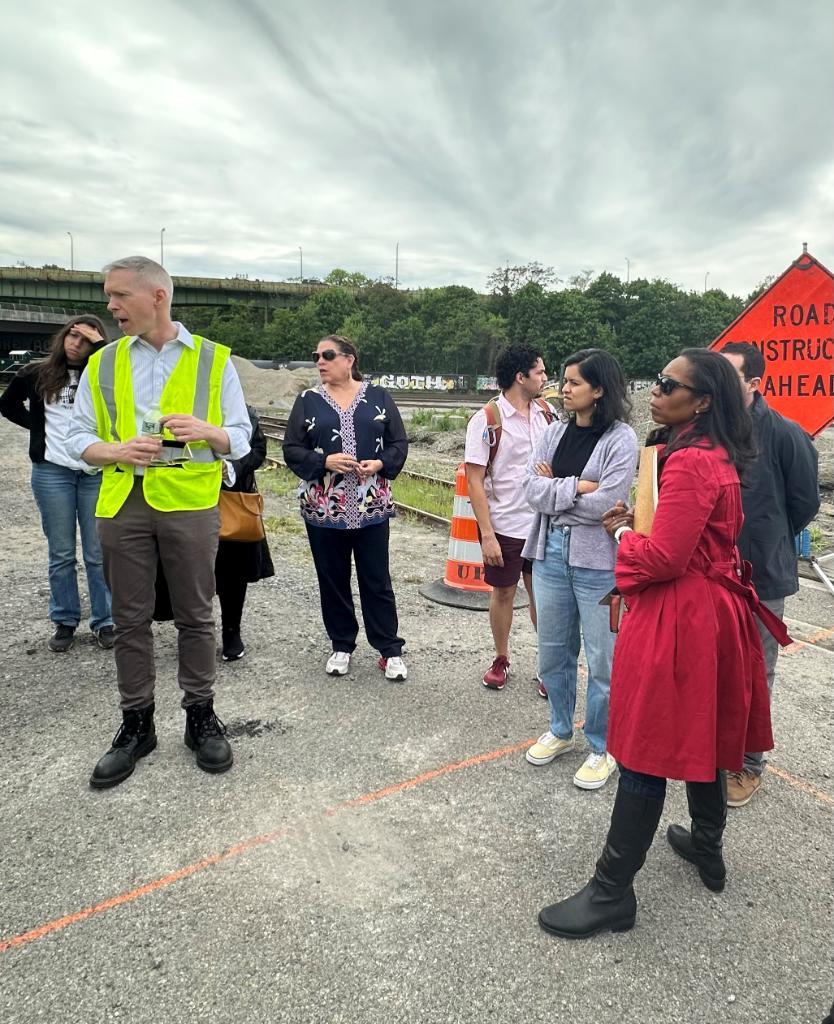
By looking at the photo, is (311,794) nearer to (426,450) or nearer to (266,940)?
(266,940)

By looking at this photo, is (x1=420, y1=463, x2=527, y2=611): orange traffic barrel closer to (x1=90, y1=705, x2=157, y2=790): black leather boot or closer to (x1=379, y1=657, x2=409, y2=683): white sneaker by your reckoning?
(x1=379, y1=657, x2=409, y2=683): white sneaker

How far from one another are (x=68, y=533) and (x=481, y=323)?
62.7 metres

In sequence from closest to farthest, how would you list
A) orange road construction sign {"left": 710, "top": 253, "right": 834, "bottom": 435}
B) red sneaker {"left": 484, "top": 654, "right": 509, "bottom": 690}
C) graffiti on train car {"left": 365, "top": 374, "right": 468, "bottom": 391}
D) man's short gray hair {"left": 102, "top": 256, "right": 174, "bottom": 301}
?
man's short gray hair {"left": 102, "top": 256, "right": 174, "bottom": 301} < red sneaker {"left": 484, "top": 654, "right": 509, "bottom": 690} < orange road construction sign {"left": 710, "top": 253, "right": 834, "bottom": 435} < graffiti on train car {"left": 365, "top": 374, "right": 468, "bottom": 391}

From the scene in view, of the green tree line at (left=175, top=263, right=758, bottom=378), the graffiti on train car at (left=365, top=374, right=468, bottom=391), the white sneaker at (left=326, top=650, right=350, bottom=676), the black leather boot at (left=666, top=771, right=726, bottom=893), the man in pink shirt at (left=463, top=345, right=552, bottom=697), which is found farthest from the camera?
the green tree line at (left=175, top=263, right=758, bottom=378)

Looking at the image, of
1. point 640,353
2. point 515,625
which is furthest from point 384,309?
point 515,625

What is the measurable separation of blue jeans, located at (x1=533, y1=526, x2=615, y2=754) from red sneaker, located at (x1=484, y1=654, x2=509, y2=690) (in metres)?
0.78

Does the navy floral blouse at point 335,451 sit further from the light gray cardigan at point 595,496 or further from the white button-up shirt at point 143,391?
the light gray cardigan at point 595,496

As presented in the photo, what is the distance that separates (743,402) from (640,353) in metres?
72.1

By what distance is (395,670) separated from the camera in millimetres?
4316

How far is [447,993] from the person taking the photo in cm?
209

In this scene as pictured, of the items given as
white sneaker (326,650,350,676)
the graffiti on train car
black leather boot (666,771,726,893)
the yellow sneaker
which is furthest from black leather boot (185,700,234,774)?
the graffiti on train car

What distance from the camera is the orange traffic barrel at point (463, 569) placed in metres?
5.94

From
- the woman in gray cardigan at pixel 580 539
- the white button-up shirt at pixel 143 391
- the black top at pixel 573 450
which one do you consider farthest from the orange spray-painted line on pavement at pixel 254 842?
the white button-up shirt at pixel 143 391

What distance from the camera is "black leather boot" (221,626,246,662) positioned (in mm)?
4582
